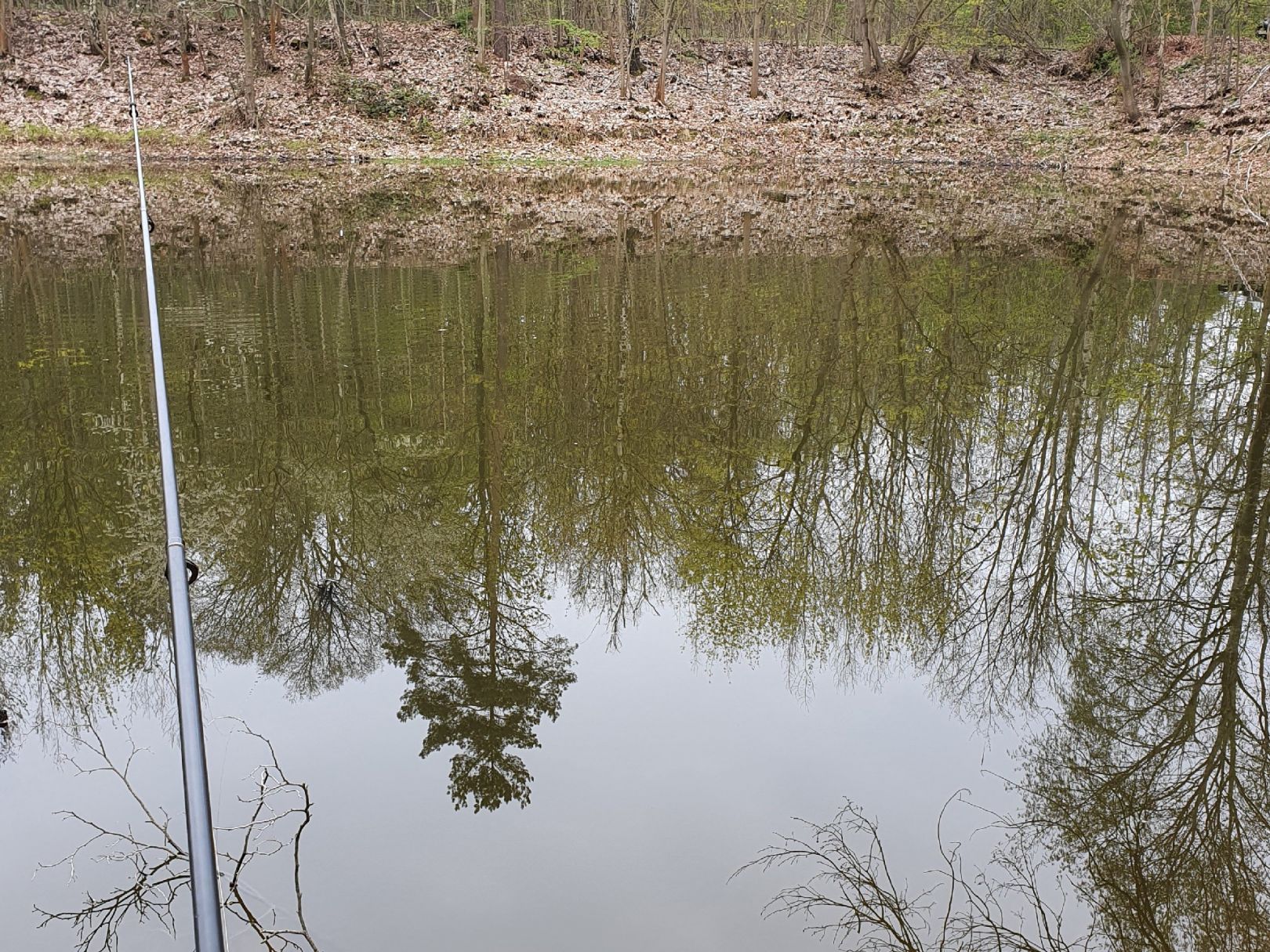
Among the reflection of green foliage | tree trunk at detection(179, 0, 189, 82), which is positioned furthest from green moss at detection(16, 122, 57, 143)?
the reflection of green foliage

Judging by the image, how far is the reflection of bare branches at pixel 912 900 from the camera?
3.25m

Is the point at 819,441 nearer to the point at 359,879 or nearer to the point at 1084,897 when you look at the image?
the point at 1084,897

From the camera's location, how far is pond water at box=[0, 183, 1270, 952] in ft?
11.2

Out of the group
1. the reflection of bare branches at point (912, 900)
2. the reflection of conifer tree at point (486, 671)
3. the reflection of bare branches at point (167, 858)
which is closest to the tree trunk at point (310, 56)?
the reflection of conifer tree at point (486, 671)

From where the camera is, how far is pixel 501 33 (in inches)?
1387

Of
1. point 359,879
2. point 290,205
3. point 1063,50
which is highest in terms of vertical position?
point 1063,50

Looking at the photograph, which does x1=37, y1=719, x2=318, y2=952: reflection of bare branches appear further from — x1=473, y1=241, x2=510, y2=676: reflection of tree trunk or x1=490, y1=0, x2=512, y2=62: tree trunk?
x1=490, y1=0, x2=512, y2=62: tree trunk

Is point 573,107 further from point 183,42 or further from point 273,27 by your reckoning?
point 183,42

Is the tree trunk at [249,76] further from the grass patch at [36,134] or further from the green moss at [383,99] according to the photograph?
the grass patch at [36,134]

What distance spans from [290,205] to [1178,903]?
1893 cm

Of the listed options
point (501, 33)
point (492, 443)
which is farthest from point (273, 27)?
point (492, 443)

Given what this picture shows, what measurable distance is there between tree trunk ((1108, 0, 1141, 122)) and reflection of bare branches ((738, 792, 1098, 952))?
34328mm

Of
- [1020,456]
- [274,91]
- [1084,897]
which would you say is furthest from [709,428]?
[274,91]

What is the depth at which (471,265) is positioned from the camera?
44.3 feet
